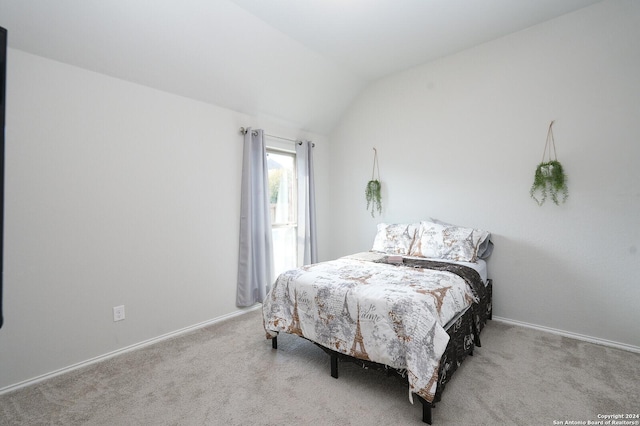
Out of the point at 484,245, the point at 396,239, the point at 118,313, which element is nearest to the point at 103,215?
the point at 118,313

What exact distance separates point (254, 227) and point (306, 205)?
0.90 metres

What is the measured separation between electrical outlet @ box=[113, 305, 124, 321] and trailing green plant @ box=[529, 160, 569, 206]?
12.3 feet

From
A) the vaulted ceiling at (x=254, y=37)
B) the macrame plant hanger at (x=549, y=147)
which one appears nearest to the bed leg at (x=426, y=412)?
the macrame plant hanger at (x=549, y=147)

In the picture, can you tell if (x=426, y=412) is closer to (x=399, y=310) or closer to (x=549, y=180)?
(x=399, y=310)

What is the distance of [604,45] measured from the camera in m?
2.48

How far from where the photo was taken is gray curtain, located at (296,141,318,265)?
13.1 ft

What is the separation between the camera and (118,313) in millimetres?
2412

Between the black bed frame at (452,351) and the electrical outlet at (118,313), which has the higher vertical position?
the electrical outlet at (118,313)

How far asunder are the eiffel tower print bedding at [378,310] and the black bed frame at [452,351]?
6 cm

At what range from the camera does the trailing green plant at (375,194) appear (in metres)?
A: 3.89

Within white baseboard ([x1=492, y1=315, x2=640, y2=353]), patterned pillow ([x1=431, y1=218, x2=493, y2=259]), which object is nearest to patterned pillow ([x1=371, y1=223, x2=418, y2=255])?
patterned pillow ([x1=431, y1=218, x2=493, y2=259])

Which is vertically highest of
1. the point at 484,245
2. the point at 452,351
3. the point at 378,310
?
the point at 484,245

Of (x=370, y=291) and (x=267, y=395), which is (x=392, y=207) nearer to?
(x=370, y=291)

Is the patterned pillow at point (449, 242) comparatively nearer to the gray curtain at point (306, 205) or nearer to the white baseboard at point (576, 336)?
the white baseboard at point (576, 336)
